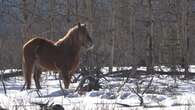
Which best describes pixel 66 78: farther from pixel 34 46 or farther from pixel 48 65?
pixel 34 46

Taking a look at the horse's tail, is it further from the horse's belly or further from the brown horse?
the horse's belly

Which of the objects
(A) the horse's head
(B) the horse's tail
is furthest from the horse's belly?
(A) the horse's head

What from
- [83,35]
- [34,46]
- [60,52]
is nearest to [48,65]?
[60,52]

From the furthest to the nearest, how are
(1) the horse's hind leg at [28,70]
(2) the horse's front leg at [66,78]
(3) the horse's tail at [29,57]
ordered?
(1) the horse's hind leg at [28,70], (3) the horse's tail at [29,57], (2) the horse's front leg at [66,78]

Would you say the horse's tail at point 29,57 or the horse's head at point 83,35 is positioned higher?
the horse's head at point 83,35

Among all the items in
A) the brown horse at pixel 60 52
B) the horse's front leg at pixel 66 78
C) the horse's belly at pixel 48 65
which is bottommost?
the horse's front leg at pixel 66 78

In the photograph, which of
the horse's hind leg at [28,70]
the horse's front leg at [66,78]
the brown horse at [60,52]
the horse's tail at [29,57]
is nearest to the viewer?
the horse's front leg at [66,78]

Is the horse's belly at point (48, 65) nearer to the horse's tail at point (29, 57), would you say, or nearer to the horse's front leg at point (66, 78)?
the horse's tail at point (29, 57)

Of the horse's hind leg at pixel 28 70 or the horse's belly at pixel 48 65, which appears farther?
the horse's hind leg at pixel 28 70

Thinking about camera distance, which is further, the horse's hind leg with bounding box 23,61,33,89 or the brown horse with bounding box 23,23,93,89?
the horse's hind leg with bounding box 23,61,33,89

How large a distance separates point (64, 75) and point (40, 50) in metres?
0.84

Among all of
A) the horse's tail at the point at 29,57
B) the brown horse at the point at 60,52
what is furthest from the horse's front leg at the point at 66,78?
the horse's tail at the point at 29,57

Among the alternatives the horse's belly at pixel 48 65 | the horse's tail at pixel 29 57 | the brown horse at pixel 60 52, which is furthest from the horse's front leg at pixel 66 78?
the horse's tail at pixel 29 57

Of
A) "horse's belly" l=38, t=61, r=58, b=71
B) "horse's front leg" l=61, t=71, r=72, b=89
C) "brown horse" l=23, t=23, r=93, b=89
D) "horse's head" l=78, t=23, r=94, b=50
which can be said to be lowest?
"horse's front leg" l=61, t=71, r=72, b=89
